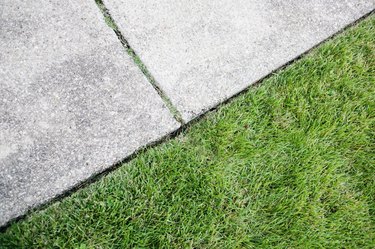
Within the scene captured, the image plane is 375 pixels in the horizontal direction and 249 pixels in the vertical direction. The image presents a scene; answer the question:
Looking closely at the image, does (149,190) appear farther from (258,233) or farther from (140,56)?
(140,56)

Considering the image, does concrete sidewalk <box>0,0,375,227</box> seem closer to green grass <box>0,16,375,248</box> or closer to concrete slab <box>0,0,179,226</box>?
concrete slab <box>0,0,179,226</box>

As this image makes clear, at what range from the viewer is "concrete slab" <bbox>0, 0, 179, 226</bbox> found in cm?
202

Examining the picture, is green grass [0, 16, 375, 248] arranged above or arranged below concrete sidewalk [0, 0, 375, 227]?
below

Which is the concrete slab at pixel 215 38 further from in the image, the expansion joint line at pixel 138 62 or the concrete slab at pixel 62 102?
the concrete slab at pixel 62 102

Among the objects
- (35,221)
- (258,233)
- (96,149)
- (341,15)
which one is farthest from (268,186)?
(341,15)

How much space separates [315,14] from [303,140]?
3.28ft

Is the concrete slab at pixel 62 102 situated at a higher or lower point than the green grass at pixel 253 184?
higher

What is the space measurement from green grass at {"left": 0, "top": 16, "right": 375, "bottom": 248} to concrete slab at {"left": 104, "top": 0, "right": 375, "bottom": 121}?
5.3 inches

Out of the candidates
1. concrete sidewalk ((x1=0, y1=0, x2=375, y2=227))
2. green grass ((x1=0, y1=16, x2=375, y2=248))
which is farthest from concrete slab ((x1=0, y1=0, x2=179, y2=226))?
green grass ((x1=0, y1=16, x2=375, y2=248))

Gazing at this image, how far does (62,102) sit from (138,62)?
512 millimetres

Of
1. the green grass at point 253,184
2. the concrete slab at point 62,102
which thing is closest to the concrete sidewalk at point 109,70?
the concrete slab at point 62,102

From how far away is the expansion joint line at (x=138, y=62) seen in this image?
90.0 inches

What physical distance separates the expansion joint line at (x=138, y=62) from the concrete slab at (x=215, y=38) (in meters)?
0.03

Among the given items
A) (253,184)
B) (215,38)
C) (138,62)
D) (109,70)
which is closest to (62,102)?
(109,70)
